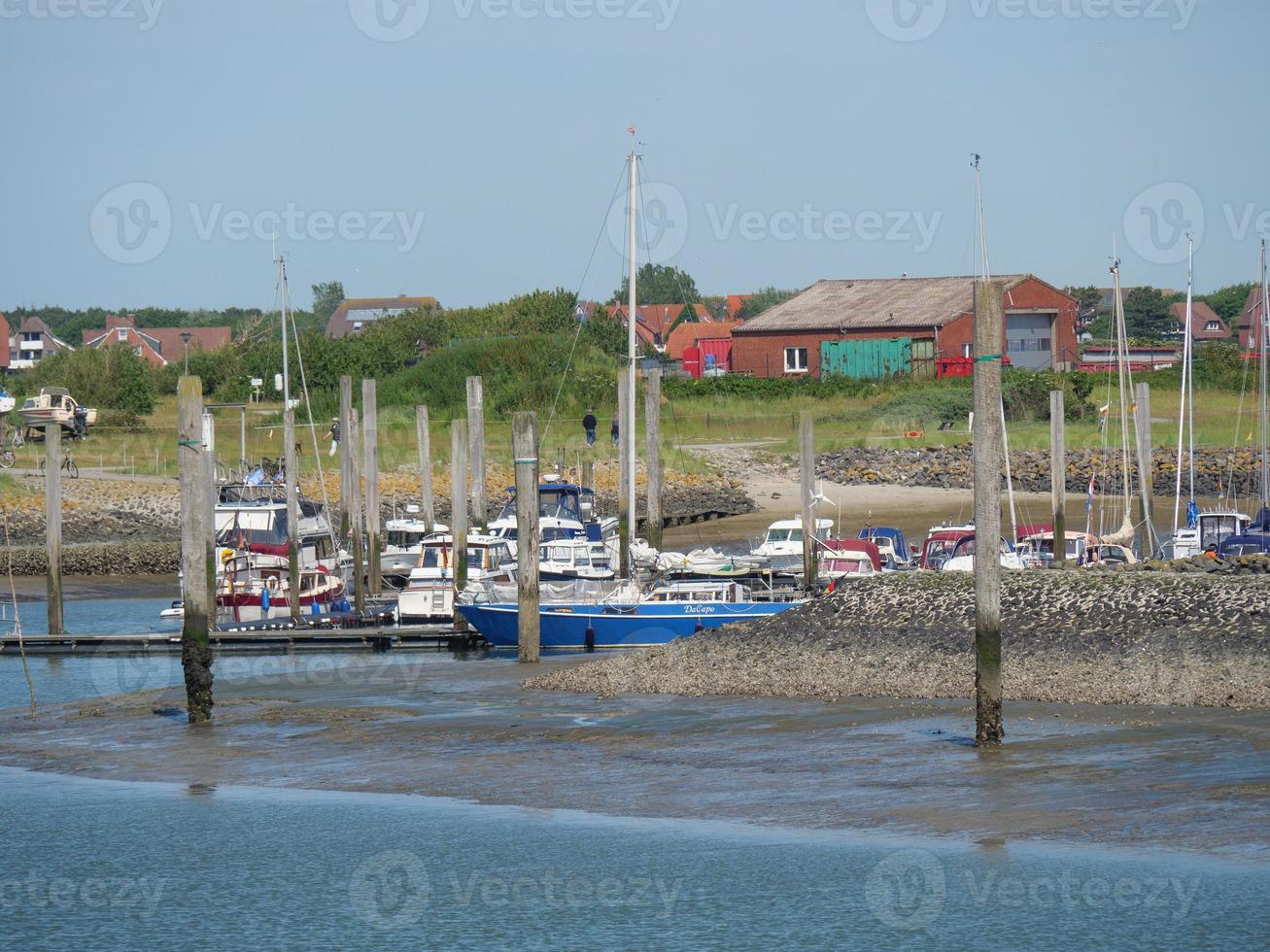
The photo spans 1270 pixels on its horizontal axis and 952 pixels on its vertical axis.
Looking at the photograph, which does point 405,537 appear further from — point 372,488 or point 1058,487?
point 1058,487

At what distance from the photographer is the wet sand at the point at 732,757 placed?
1522 cm

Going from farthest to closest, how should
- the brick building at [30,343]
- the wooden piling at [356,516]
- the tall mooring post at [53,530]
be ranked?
1. the brick building at [30,343]
2. the wooden piling at [356,516]
3. the tall mooring post at [53,530]

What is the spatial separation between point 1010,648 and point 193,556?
10323mm

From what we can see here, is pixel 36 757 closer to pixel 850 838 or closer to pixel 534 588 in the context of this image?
pixel 534 588

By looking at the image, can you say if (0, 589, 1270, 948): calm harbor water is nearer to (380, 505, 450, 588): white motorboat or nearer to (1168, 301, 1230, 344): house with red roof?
(380, 505, 450, 588): white motorboat

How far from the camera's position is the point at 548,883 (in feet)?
47.9

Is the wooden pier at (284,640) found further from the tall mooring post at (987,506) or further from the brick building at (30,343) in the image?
the brick building at (30,343)

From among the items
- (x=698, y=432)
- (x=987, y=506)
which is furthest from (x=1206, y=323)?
(x=987, y=506)

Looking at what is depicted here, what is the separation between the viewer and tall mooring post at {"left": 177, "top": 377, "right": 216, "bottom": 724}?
849 inches

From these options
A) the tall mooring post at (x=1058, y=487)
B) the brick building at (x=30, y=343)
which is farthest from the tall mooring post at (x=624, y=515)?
the brick building at (x=30, y=343)

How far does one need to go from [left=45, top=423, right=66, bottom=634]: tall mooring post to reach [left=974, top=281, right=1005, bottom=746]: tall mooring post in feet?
63.3

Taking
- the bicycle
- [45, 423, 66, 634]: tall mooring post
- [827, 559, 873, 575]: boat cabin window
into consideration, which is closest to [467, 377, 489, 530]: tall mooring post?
[827, 559, 873, 575]: boat cabin window

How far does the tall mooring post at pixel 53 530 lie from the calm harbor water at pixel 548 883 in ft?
45.3

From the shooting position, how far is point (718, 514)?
171 ft
